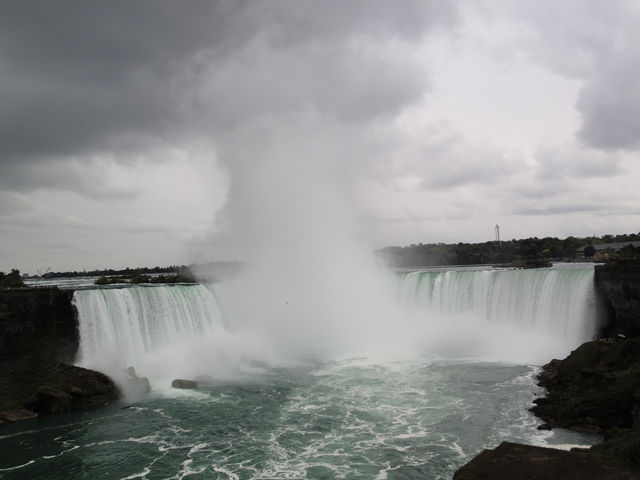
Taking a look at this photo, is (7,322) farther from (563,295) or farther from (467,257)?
(467,257)

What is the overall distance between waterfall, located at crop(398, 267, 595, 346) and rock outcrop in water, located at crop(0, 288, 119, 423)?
1886 cm

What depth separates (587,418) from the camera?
12.6 m

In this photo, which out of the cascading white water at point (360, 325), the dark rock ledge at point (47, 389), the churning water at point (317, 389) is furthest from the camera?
the cascading white water at point (360, 325)

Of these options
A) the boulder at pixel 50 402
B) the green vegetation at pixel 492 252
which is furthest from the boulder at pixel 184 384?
the green vegetation at pixel 492 252

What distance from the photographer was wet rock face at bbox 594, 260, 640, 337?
1919 cm

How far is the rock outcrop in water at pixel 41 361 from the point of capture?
15.7m

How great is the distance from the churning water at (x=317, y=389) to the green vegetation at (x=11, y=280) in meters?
13.1

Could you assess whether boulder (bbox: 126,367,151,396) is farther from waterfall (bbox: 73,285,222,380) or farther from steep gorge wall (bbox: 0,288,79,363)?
steep gorge wall (bbox: 0,288,79,363)

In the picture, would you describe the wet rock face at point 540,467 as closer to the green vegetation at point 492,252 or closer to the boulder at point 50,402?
the boulder at point 50,402

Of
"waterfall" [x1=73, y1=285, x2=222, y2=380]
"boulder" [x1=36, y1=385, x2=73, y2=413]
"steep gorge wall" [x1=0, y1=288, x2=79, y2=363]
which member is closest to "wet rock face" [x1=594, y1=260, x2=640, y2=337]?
"waterfall" [x1=73, y1=285, x2=222, y2=380]

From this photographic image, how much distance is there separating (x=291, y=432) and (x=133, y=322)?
11.4m

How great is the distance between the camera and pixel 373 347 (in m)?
25.9

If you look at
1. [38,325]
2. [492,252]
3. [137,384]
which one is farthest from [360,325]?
[492,252]

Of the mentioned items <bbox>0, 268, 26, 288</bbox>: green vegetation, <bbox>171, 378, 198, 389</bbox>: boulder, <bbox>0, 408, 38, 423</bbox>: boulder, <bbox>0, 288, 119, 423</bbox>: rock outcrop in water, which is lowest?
<bbox>0, 408, 38, 423</bbox>: boulder
